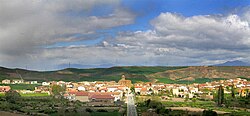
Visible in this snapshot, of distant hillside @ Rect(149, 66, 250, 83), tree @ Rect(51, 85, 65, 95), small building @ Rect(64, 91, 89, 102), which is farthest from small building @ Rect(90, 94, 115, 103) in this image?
distant hillside @ Rect(149, 66, 250, 83)

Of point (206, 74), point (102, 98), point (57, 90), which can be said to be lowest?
point (102, 98)

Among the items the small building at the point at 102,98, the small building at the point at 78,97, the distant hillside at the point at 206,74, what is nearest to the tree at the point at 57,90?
the small building at the point at 78,97

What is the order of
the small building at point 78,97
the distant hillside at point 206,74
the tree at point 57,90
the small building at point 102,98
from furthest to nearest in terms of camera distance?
→ the distant hillside at point 206,74 < the small building at point 78,97 < the small building at point 102,98 < the tree at point 57,90

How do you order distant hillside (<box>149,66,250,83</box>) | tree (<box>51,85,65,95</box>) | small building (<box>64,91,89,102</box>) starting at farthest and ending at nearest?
distant hillside (<box>149,66,250,83</box>) < small building (<box>64,91,89,102</box>) < tree (<box>51,85,65,95</box>)

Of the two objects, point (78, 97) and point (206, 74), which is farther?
point (206, 74)

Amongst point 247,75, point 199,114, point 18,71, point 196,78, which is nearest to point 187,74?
point 196,78

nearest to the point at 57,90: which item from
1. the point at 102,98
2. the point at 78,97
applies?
the point at 78,97

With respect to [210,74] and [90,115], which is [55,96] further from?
[210,74]

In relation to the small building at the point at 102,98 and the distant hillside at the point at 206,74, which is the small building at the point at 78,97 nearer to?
the small building at the point at 102,98

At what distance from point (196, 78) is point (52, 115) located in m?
141

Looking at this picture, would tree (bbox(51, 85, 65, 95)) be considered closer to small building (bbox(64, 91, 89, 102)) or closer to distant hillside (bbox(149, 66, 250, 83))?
small building (bbox(64, 91, 89, 102))

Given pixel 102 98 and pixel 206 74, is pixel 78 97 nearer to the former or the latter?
pixel 102 98

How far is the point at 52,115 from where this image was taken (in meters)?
49.9

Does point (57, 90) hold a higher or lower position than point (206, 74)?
lower
